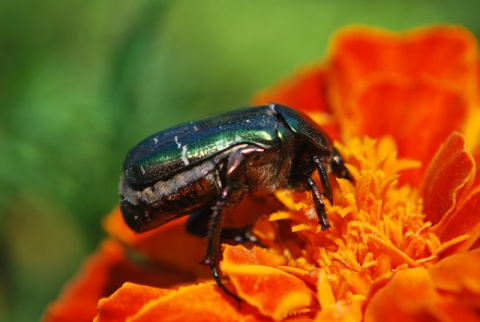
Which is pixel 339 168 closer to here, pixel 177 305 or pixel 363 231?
pixel 363 231

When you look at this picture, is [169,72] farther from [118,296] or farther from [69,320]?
[118,296]

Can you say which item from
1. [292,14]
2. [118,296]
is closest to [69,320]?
[118,296]

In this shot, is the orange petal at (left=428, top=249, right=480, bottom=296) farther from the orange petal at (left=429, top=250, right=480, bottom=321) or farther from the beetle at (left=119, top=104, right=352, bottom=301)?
the beetle at (left=119, top=104, right=352, bottom=301)

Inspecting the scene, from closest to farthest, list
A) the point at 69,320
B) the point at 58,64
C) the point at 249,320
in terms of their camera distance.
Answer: the point at 249,320 → the point at 69,320 → the point at 58,64

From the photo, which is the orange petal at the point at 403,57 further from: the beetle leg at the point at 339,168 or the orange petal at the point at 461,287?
the orange petal at the point at 461,287

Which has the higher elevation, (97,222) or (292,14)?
(292,14)

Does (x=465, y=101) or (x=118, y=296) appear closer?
(x=118, y=296)

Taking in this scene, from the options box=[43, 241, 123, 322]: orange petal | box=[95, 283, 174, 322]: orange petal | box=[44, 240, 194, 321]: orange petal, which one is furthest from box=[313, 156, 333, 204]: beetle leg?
box=[43, 241, 123, 322]: orange petal
